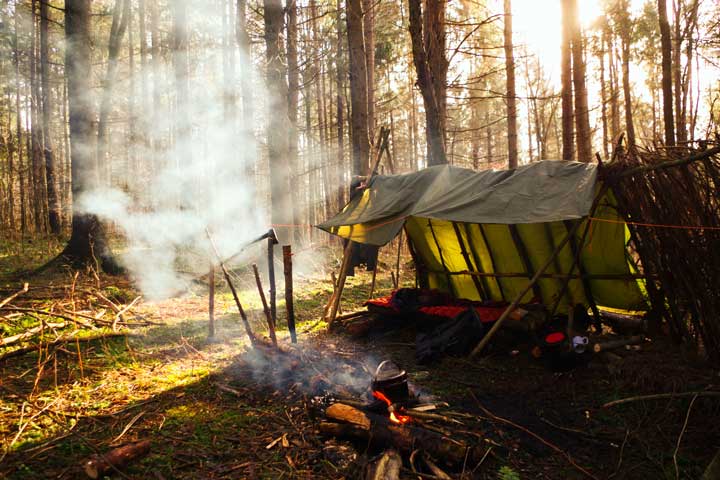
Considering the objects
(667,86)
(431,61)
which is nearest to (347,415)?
(431,61)

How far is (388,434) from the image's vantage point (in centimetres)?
330

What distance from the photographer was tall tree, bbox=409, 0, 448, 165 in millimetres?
8523

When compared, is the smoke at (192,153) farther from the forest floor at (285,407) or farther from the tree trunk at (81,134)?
the forest floor at (285,407)

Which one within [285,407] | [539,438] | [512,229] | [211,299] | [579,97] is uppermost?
[579,97]

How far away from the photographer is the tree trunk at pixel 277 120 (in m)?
11.1

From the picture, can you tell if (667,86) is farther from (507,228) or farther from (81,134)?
(81,134)

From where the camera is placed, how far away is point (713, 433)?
343 centimetres

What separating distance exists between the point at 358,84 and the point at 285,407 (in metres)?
8.29

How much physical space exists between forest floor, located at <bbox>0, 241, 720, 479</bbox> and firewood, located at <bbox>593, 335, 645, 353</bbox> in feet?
0.52

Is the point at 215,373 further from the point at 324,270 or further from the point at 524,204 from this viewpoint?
the point at 324,270

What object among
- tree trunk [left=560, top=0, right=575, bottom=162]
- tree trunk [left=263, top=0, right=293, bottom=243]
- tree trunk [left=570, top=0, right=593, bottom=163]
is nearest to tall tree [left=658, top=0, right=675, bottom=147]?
tree trunk [left=570, top=0, right=593, bottom=163]

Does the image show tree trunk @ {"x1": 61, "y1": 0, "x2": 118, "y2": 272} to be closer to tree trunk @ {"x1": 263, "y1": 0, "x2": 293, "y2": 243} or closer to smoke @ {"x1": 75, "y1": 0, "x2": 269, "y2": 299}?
smoke @ {"x1": 75, "y1": 0, "x2": 269, "y2": 299}

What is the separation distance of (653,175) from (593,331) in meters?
2.55

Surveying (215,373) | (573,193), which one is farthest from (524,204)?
(215,373)
